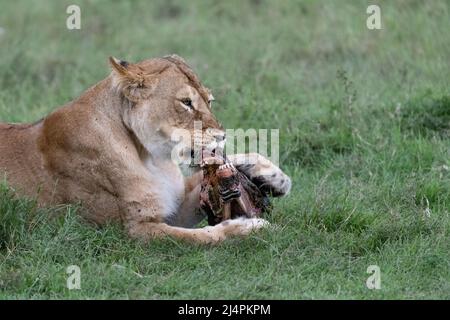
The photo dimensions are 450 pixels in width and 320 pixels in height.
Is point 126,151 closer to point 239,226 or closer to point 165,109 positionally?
point 165,109

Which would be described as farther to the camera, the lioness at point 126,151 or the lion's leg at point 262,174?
the lion's leg at point 262,174

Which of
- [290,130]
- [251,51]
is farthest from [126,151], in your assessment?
[251,51]

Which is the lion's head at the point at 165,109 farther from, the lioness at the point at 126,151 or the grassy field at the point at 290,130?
the grassy field at the point at 290,130

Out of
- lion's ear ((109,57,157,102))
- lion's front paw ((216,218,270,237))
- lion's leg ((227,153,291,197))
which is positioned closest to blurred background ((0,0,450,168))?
lion's leg ((227,153,291,197))

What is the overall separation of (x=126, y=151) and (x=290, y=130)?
1992mm

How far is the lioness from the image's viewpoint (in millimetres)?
4926

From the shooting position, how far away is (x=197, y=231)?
491 centimetres

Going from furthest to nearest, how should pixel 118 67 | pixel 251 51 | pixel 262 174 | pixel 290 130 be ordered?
pixel 251 51 → pixel 290 130 → pixel 262 174 → pixel 118 67

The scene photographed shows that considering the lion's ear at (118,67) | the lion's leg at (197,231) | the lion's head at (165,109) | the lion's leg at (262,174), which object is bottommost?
the lion's leg at (197,231)

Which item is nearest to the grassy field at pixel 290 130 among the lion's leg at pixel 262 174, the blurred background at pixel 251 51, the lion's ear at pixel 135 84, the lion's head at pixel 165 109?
the blurred background at pixel 251 51

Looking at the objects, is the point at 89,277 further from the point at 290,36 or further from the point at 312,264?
the point at 290,36

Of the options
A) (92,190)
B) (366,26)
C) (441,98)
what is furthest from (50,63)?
(92,190)

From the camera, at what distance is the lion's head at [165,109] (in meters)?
4.91
